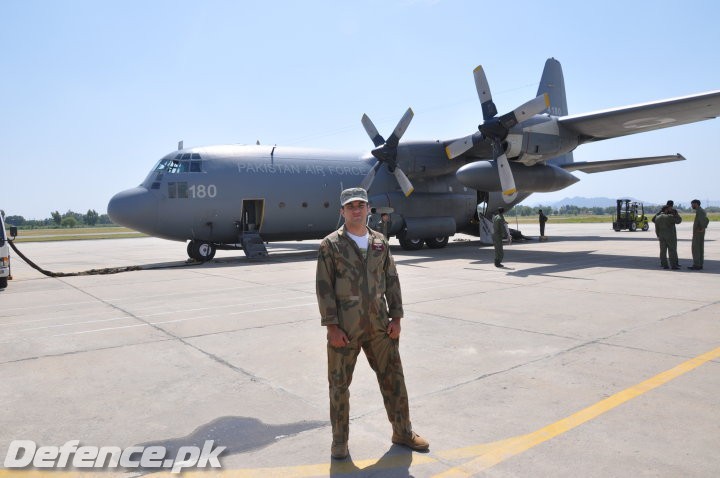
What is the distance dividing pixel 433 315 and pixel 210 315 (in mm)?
3528

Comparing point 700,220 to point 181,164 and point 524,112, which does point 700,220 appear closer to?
point 524,112

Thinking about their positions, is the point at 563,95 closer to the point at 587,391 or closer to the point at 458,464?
the point at 587,391

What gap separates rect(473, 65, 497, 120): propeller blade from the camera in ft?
56.8

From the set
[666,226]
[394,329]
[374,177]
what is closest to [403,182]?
[374,177]

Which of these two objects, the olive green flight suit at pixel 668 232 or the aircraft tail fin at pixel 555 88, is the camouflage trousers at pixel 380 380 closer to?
the olive green flight suit at pixel 668 232

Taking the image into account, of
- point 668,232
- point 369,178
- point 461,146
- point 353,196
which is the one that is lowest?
point 668,232

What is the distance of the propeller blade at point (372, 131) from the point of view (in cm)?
2086

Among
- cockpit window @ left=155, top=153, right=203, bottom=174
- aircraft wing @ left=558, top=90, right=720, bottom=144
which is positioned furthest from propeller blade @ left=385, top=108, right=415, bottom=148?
cockpit window @ left=155, top=153, right=203, bottom=174

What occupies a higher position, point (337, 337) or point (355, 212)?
point (355, 212)

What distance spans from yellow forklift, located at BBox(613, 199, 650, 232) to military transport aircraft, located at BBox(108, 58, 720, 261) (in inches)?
819

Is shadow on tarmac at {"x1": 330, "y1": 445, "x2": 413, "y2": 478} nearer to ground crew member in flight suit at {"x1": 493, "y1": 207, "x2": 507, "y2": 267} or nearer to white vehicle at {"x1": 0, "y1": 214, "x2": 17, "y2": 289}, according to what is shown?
ground crew member in flight suit at {"x1": 493, "y1": 207, "x2": 507, "y2": 267}

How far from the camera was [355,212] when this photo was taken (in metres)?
3.71

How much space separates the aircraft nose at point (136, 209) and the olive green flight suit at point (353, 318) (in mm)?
14539

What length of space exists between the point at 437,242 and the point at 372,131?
5380 mm
